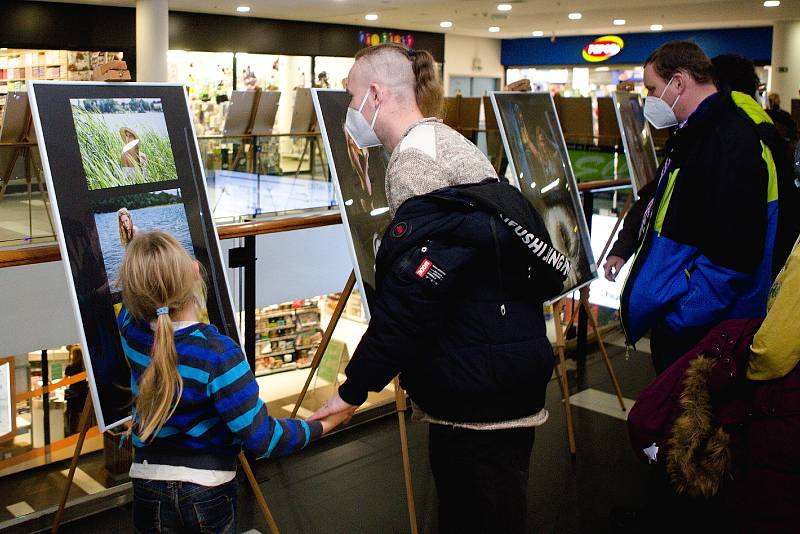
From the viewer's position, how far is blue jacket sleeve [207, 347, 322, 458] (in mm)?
1754

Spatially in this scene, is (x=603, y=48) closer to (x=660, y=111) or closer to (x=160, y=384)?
(x=660, y=111)

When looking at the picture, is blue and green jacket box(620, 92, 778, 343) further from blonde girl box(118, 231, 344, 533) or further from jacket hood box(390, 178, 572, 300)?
blonde girl box(118, 231, 344, 533)

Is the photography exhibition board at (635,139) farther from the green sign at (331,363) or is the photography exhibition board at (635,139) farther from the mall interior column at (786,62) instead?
the mall interior column at (786,62)

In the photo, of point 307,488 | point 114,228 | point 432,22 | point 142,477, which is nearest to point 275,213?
point 307,488

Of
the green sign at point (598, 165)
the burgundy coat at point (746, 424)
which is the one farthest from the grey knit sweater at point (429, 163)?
the green sign at point (598, 165)

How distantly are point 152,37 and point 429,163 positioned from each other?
1227 cm

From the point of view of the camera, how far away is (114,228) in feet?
7.47

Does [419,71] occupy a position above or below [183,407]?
above

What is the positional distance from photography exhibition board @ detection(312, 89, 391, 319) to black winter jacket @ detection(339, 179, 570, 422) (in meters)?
1.10

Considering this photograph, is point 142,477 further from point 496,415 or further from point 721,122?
point 721,122

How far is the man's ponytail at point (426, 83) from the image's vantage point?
6.18 ft

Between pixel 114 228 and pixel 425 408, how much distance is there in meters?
1.02

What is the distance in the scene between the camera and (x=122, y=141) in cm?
235

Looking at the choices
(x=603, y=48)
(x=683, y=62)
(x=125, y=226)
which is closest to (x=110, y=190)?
(x=125, y=226)
